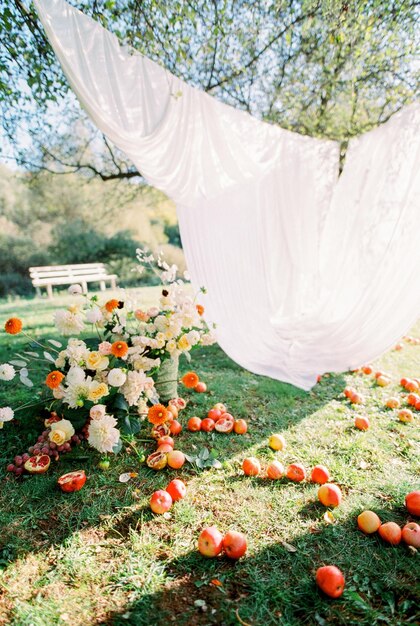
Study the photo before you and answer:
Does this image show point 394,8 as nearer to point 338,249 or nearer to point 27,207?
point 338,249

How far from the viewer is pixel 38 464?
6.33ft

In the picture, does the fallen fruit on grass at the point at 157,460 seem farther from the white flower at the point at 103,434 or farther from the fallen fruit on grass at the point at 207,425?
the fallen fruit on grass at the point at 207,425

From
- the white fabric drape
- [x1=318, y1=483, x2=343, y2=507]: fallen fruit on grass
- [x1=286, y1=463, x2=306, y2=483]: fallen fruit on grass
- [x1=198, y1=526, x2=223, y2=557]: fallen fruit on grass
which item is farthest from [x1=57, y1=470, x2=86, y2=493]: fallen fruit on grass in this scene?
the white fabric drape

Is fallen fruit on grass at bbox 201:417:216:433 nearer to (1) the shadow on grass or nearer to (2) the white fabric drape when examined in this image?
(1) the shadow on grass

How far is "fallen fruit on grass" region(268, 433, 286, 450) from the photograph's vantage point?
86.9 inches

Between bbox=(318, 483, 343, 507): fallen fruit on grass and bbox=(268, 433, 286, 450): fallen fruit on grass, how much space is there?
0.46 m

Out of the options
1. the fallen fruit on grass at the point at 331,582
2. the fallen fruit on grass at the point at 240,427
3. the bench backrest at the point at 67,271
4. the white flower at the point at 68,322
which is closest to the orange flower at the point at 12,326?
the white flower at the point at 68,322

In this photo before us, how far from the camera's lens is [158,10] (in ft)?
8.67

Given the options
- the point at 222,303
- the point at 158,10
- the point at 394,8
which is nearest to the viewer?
the point at 158,10

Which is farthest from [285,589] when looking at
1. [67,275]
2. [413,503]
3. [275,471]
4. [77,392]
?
[67,275]

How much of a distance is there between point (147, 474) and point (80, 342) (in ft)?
2.64

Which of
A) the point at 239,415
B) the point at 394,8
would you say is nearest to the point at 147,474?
the point at 239,415

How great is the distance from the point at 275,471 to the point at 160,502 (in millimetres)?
627

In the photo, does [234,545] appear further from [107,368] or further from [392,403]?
[392,403]
